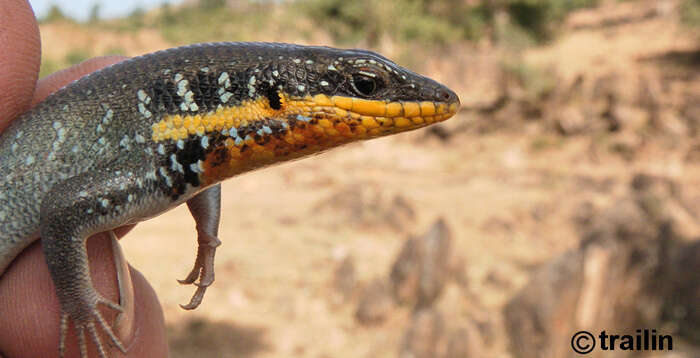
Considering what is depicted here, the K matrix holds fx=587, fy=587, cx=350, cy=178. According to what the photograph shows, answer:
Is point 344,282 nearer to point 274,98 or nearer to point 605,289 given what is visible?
point 605,289

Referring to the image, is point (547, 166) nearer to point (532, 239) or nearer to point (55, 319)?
point (532, 239)

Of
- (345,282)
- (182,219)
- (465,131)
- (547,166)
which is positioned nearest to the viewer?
(345,282)

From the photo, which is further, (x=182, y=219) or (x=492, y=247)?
(x=182, y=219)

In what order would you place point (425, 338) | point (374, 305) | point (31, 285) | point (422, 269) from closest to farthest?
point (31, 285), point (425, 338), point (374, 305), point (422, 269)

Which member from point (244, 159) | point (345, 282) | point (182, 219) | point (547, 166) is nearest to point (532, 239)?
point (345, 282)

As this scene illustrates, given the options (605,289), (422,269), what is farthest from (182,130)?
(422,269)

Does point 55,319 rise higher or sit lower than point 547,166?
lower
